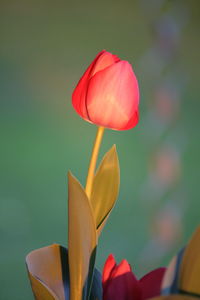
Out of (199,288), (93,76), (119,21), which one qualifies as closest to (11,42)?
(119,21)

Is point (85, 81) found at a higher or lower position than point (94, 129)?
higher

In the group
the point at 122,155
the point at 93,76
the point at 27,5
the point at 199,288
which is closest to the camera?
the point at 199,288

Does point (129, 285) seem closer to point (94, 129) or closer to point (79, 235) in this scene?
point (79, 235)

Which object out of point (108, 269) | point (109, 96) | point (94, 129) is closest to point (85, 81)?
point (109, 96)

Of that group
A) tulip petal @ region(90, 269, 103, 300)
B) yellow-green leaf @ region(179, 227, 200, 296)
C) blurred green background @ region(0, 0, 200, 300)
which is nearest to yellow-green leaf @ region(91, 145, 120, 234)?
tulip petal @ region(90, 269, 103, 300)

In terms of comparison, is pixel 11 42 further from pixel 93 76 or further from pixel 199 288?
pixel 199 288

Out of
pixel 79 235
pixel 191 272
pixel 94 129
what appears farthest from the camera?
pixel 94 129

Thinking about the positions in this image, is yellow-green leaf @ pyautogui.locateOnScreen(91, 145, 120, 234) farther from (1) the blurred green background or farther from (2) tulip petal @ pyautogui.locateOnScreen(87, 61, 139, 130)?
(1) the blurred green background
